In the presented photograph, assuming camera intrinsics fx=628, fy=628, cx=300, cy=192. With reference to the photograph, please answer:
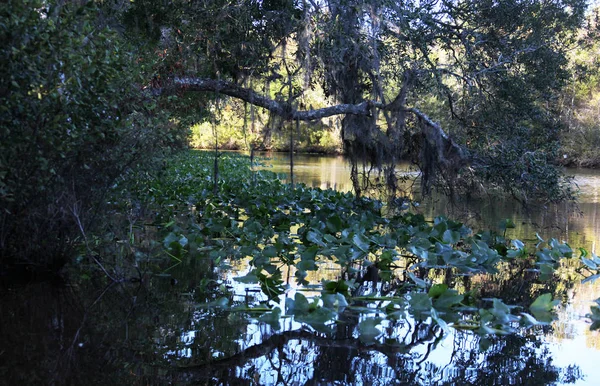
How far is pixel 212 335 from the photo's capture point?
10.8ft

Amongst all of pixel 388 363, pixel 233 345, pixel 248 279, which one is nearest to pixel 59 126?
pixel 248 279

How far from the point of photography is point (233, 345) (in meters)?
3.16

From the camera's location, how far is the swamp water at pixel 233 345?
2791 mm

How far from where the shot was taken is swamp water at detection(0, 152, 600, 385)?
2791mm

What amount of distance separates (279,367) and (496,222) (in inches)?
286

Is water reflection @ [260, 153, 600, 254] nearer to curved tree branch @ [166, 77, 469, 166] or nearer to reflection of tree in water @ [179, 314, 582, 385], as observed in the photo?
curved tree branch @ [166, 77, 469, 166]

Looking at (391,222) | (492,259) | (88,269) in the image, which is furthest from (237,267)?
(391,222)

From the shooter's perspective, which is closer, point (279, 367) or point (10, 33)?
point (279, 367)

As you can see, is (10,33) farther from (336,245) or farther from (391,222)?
(391,222)

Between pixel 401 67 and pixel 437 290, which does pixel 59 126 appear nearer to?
pixel 437 290

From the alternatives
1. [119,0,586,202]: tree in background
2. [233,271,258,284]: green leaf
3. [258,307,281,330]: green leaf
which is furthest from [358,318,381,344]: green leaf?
[119,0,586,202]: tree in background

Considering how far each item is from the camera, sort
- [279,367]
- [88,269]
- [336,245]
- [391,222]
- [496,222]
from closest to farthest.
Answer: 1. [279,367]
2. [88,269]
3. [336,245]
4. [391,222]
5. [496,222]

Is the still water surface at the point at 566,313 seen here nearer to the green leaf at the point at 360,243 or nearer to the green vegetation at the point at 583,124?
the green leaf at the point at 360,243

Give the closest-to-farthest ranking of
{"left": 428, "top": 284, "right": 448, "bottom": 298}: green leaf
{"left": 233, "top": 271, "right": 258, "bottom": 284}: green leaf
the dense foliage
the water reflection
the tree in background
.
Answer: the dense foliage → {"left": 428, "top": 284, "right": 448, "bottom": 298}: green leaf → {"left": 233, "top": 271, "right": 258, "bottom": 284}: green leaf → the tree in background → the water reflection
